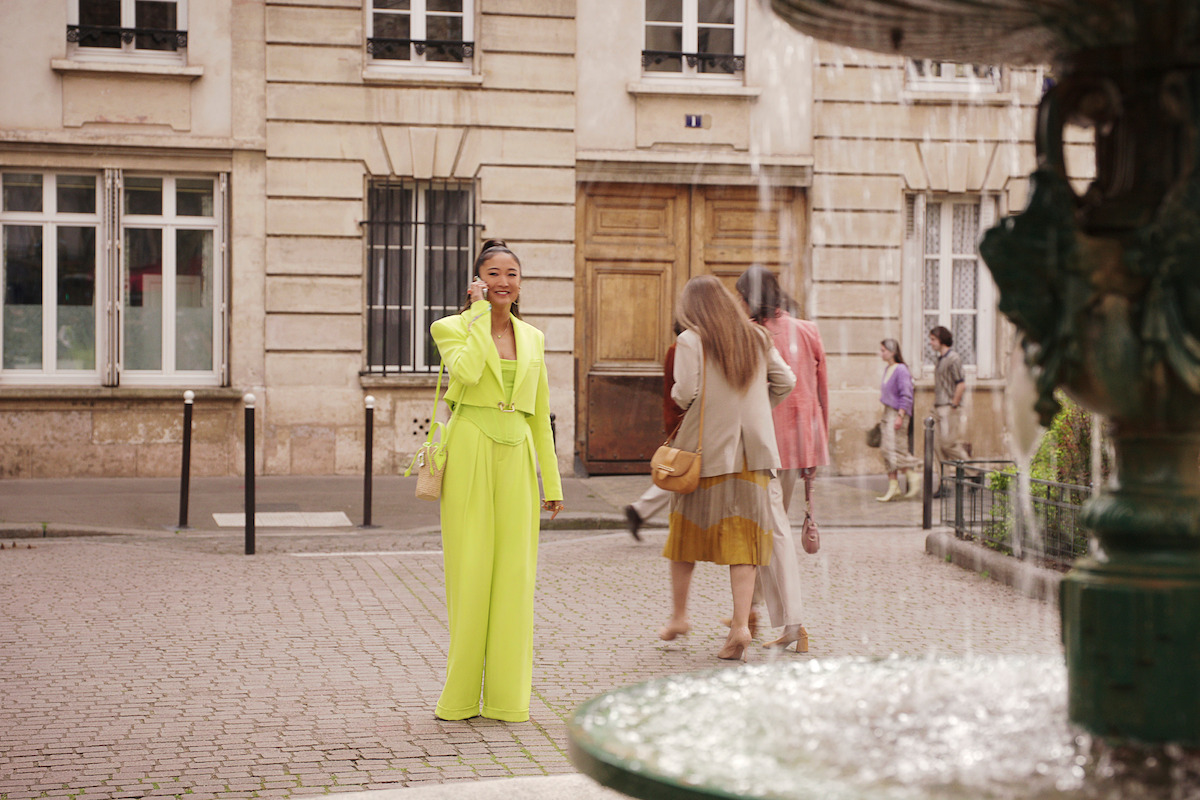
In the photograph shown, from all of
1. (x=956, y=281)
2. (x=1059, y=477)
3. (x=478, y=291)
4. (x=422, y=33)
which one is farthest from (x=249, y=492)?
(x=956, y=281)

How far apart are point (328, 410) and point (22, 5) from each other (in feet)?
18.3

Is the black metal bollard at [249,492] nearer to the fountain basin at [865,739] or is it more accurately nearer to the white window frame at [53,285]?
the white window frame at [53,285]

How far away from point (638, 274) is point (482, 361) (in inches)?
459

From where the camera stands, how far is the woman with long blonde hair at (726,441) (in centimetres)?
694

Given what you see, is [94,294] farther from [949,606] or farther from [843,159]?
[949,606]

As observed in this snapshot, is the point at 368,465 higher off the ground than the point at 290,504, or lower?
higher

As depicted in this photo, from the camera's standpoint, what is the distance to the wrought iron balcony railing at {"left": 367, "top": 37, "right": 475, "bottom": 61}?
1662cm

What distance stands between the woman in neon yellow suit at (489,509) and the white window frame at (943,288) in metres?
12.4

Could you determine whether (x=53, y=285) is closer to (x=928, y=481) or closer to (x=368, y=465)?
(x=368, y=465)

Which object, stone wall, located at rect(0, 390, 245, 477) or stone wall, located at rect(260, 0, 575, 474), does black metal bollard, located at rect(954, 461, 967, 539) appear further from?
stone wall, located at rect(0, 390, 245, 477)

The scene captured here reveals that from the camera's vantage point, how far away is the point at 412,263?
1694 centimetres

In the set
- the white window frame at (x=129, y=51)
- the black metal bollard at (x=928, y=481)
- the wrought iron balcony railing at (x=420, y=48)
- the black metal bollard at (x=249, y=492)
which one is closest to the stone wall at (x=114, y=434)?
the white window frame at (x=129, y=51)

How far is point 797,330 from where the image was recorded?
24.8ft

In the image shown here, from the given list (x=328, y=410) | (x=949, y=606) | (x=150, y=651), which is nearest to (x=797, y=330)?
(x=949, y=606)
